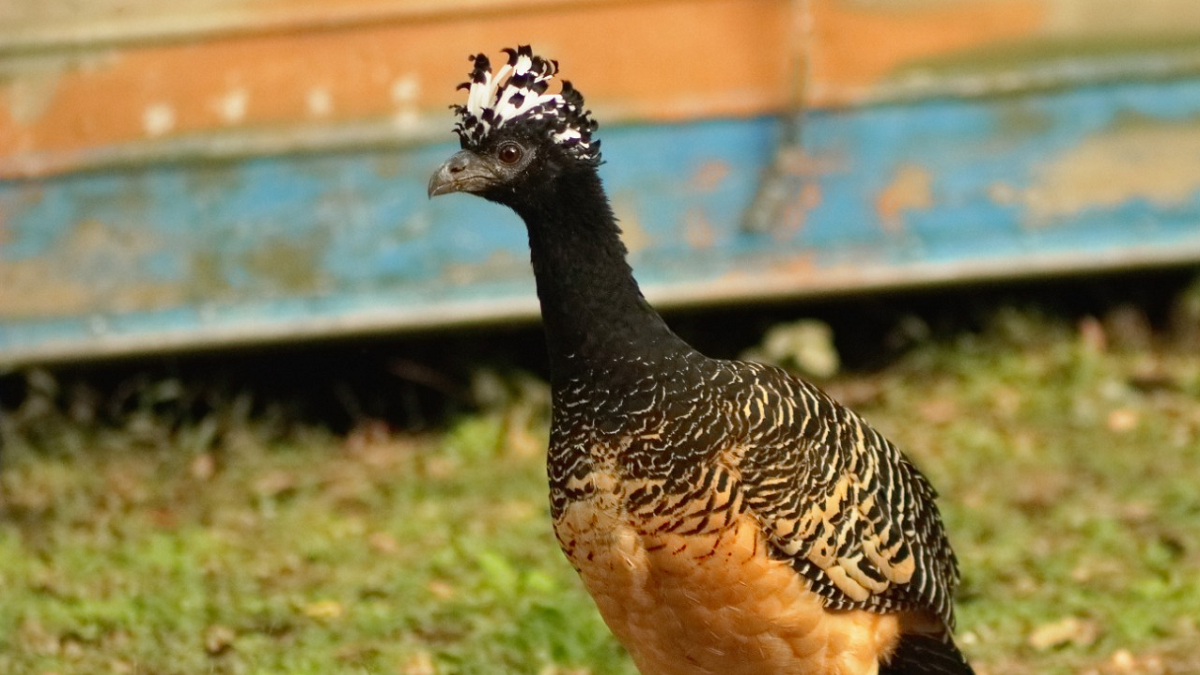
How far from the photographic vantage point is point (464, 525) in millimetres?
6453

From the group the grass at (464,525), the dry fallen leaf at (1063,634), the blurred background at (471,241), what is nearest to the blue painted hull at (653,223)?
the blurred background at (471,241)

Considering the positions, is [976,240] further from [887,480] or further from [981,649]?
[887,480]

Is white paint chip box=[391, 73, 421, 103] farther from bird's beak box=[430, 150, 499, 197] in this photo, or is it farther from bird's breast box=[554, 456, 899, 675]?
bird's breast box=[554, 456, 899, 675]

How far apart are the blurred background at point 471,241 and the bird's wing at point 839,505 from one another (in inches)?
64.8

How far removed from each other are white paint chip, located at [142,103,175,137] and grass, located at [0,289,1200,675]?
1.07 metres

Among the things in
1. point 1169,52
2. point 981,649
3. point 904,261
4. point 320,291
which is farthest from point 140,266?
point 1169,52

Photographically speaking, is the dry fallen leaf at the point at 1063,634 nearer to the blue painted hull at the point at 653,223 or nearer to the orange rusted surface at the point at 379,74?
the blue painted hull at the point at 653,223

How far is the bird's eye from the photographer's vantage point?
4031 millimetres

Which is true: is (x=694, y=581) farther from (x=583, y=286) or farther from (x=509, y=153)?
(x=509, y=153)

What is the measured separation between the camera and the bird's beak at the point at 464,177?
4.02 m

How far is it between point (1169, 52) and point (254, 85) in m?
3.85

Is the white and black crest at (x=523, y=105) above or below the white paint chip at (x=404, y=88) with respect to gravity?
below

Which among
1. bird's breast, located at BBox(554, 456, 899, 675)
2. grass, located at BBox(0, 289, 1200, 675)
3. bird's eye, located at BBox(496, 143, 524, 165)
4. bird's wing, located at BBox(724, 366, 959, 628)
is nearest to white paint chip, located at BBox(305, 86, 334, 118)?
grass, located at BBox(0, 289, 1200, 675)

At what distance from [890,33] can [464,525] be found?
8.85 ft
